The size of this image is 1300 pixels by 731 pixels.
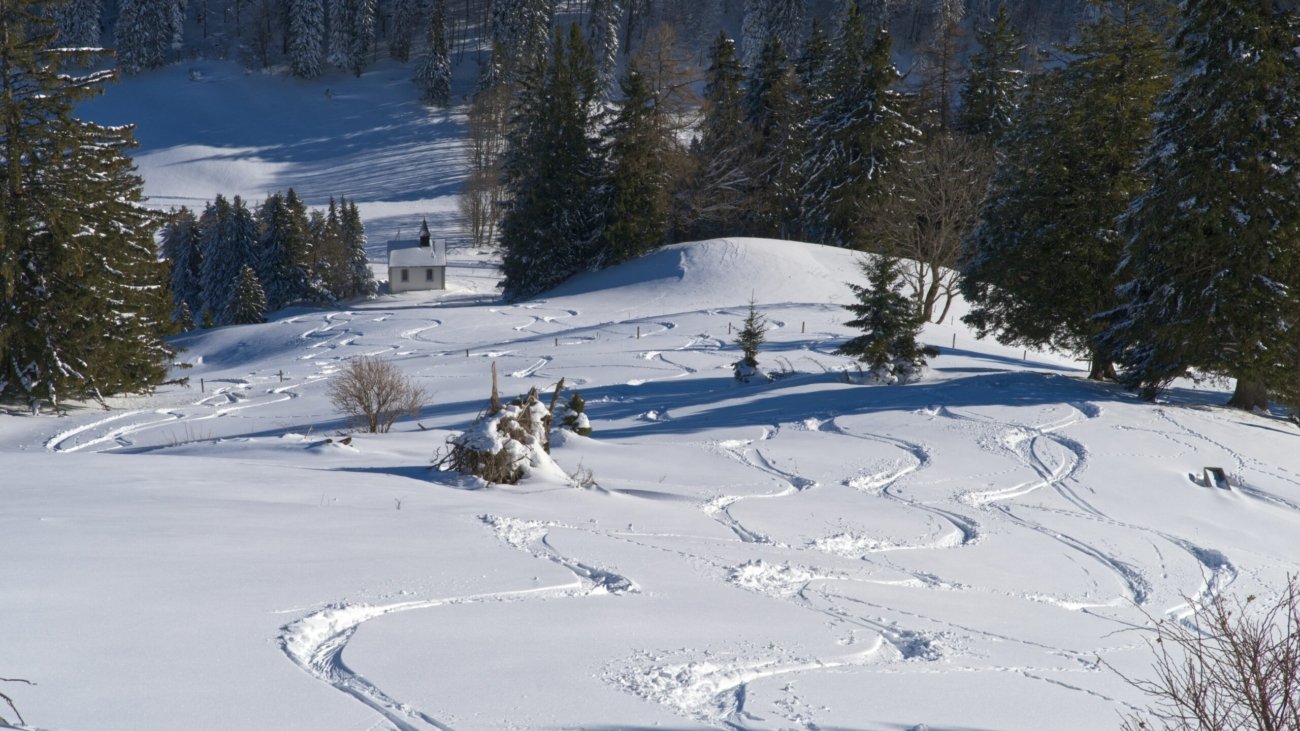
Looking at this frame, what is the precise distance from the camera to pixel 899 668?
5742 mm

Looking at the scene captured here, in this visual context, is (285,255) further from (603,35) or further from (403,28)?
(403,28)

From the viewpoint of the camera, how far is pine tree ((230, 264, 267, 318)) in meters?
49.3

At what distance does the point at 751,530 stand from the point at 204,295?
61075 mm

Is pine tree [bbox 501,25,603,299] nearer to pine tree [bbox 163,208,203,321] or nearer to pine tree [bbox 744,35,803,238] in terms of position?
pine tree [bbox 744,35,803,238]

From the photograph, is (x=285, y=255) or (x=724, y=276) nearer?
(x=724, y=276)

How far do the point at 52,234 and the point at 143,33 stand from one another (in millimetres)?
86049

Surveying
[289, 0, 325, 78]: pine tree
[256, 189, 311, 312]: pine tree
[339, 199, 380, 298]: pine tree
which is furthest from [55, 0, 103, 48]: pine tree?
[339, 199, 380, 298]: pine tree

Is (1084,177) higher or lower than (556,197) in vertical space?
higher

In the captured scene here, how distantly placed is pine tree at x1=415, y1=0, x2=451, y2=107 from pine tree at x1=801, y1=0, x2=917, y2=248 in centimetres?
5462

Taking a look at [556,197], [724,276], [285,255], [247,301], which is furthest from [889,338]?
[285,255]

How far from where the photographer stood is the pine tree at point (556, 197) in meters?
45.5

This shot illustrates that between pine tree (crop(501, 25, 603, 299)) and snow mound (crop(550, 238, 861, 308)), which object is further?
pine tree (crop(501, 25, 603, 299))

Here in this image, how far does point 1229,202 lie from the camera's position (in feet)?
61.2

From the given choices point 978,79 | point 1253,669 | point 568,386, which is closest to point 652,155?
point 978,79
